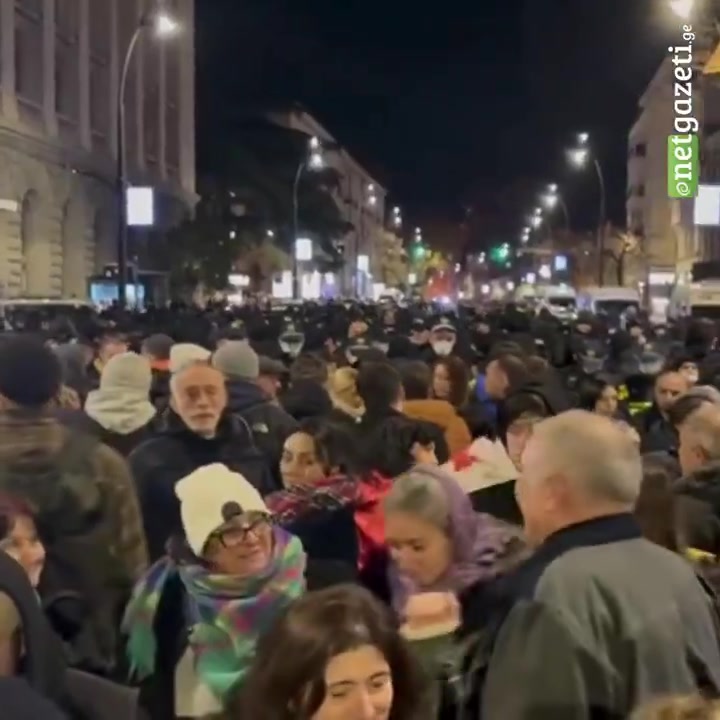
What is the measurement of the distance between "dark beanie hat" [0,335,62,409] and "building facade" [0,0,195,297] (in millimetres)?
40890

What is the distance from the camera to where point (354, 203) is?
16850cm

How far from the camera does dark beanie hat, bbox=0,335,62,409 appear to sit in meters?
6.95

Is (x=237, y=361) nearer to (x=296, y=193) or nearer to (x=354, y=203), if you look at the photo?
(x=296, y=193)

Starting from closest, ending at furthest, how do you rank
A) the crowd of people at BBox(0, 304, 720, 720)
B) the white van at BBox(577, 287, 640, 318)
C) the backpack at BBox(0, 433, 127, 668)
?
the crowd of people at BBox(0, 304, 720, 720)
the backpack at BBox(0, 433, 127, 668)
the white van at BBox(577, 287, 640, 318)

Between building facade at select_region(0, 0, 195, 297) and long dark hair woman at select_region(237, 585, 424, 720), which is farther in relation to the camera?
building facade at select_region(0, 0, 195, 297)

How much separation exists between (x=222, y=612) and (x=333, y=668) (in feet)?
6.20

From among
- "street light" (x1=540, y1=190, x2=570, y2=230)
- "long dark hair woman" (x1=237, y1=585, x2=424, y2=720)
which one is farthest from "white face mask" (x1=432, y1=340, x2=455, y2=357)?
"street light" (x1=540, y1=190, x2=570, y2=230)

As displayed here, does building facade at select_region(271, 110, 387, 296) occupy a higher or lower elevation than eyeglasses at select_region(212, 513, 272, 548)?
higher

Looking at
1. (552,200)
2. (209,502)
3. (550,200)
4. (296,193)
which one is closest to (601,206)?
(296,193)

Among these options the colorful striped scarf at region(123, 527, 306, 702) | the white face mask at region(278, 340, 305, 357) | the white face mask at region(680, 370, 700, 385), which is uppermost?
the white face mask at region(680, 370, 700, 385)

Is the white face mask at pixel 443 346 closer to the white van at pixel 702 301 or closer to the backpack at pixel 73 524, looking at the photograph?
the backpack at pixel 73 524

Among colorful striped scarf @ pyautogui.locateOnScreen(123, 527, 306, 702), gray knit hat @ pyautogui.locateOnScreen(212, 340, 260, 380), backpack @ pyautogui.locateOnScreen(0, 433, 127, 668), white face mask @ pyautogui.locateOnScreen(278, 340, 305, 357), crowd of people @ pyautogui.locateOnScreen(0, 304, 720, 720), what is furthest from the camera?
white face mask @ pyautogui.locateOnScreen(278, 340, 305, 357)

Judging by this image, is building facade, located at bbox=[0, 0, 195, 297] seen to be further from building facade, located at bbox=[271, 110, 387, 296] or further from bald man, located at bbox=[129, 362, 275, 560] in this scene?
building facade, located at bbox=[271, 110, 387, 296]

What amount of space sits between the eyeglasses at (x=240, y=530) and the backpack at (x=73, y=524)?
36.0 inches
